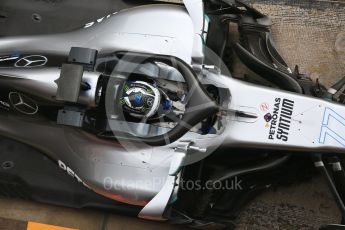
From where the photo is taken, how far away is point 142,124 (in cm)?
172

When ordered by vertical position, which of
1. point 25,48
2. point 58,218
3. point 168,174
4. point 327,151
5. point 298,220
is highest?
point 25,48

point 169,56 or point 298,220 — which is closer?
point 169,56

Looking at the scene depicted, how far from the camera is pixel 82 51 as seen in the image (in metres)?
1.71

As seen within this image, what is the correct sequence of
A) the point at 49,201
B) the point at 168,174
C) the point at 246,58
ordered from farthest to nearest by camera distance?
1. the point at 49,201
2. the point at 246,58
3. the point at 168,174

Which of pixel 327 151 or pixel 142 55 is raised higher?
pixel 142 55

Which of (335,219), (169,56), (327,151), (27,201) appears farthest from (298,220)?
(27,201)

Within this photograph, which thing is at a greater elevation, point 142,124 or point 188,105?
point 188,105

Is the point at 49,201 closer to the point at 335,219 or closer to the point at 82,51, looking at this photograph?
the point at 82,51

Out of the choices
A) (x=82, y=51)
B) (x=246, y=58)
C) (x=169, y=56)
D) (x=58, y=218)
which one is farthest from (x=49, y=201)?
(x=246, y=58)

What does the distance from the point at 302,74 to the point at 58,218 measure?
1080 millimetres

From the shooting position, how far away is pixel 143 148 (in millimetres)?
1756

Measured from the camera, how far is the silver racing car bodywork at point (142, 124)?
1679 mm

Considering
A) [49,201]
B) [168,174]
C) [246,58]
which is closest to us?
[168,174]

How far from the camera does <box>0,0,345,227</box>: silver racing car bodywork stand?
1.68m
